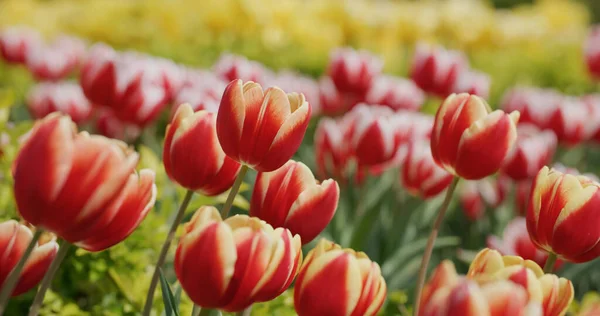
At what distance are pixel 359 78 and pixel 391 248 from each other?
37.4 inches

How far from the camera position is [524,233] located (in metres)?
1.83

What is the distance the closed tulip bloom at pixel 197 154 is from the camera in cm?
112

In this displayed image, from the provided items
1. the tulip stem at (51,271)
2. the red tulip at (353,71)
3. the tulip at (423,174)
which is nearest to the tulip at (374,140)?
the tulip at (423,174)

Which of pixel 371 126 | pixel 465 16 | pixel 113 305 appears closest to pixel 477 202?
pixel 371 126

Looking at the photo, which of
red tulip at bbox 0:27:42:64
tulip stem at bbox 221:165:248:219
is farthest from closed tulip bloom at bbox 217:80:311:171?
red tulip at bbox 0:27:42:64

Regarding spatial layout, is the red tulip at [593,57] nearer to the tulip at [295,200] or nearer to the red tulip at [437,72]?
the red tulip at [437,72]

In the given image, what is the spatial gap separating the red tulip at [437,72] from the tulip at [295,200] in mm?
2145

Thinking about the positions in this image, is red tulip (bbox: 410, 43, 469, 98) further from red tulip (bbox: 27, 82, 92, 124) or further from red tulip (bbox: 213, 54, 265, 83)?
red tulip (bbox: 27, 82, 92, 124)

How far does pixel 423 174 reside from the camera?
2045 mm

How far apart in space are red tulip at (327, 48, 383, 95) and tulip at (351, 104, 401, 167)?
89cm

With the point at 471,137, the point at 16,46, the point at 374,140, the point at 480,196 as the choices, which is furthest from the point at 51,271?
the point at 16,46

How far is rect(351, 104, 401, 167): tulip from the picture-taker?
79.9 inches

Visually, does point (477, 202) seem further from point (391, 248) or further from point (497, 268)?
point (497, 268)

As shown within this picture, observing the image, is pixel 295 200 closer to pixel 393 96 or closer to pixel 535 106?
pixel 393 96
